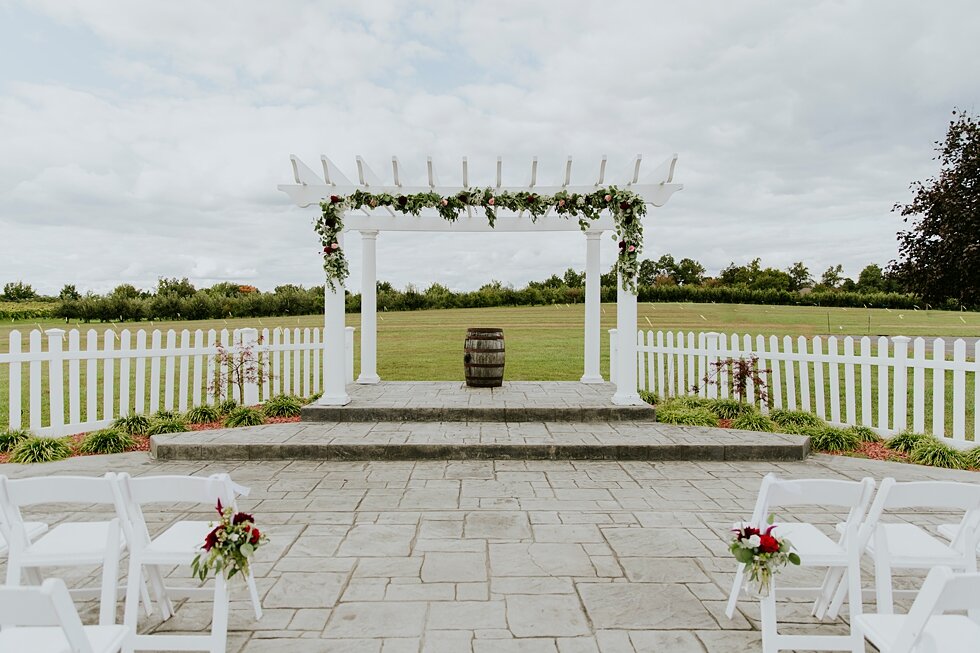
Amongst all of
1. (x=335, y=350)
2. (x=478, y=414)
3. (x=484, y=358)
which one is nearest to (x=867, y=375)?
(x=478, y=414)

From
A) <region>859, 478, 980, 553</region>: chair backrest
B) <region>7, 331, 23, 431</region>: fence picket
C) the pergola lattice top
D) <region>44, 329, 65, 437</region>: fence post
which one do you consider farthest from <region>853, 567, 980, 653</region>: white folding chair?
<region>44, 329, 65, 437</region>: fence post

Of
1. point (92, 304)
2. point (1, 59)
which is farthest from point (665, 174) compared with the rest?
point (92, 304)

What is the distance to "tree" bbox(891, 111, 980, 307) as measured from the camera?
14.2 meters

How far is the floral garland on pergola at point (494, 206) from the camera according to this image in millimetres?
7457

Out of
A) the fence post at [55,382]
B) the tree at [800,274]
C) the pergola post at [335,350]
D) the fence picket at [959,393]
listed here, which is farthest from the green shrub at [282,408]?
the tree at [800,274]

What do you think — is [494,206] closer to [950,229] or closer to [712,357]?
[712,357]

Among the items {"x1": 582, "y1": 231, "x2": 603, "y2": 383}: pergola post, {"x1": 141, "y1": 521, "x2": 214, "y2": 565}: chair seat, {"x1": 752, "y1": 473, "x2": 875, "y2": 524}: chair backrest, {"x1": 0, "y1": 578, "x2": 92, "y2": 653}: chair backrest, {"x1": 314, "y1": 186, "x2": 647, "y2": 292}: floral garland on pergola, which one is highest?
{"x1": 314, "y1": 186, "x2": 647, "y2": 292}: floral garland on pergola

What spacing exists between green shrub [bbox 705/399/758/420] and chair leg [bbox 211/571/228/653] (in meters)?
7.00

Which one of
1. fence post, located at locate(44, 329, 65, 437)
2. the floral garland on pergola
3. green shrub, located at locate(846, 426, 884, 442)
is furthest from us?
the floral garland on pergola

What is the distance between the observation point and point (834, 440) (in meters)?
6.61

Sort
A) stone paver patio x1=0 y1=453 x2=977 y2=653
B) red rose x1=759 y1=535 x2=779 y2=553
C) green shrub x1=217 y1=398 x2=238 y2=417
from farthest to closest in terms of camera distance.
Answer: green shrub x1=217 y1=398 x2=238 y2=417
stone paver patio x1=0 y1=453 x2=977 y2=653
red rose x1=759 y1=535 x2=779 y2=553

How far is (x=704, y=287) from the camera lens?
33.2 metres

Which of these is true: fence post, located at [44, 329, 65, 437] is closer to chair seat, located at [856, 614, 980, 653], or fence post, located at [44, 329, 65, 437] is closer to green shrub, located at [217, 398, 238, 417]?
green shrub, located at [217, 398, 238, 417]

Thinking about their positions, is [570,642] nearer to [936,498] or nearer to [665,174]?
[936,498]
